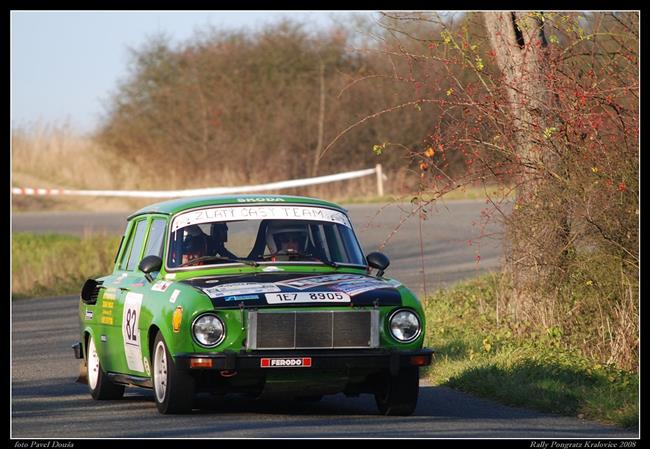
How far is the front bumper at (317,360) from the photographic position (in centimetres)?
945

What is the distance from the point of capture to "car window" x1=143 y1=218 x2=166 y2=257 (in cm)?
1124

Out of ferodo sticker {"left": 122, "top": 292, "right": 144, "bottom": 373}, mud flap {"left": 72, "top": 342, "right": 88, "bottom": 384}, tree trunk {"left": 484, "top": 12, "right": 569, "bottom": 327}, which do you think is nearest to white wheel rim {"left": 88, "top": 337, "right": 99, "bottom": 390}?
mud flap {"left": 72, "top": 342, "right": 88, "bottom": 384}

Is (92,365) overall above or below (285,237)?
below

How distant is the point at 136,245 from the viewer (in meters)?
11.9

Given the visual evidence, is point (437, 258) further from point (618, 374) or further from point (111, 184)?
point (111, 184)

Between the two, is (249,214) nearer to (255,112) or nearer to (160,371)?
(160,371)

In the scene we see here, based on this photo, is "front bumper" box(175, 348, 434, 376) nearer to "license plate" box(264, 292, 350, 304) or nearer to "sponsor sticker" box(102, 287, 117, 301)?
"license plate" box(264, 292, 350, 304)

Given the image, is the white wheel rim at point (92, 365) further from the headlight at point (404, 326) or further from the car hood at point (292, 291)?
the headlight at point (404, 326)

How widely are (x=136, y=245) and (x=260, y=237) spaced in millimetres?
1321

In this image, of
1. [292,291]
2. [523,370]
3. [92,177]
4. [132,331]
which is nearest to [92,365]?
[132,331]

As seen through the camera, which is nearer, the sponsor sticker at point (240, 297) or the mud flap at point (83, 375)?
the sponsor sticker at point (240, 297)

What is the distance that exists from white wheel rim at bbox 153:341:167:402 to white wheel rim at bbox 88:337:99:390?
1727 millimetres

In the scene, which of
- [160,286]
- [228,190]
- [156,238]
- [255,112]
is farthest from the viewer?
[255,112]

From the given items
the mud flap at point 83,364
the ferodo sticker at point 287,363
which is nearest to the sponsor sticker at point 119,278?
the mud flap at point 83,364
